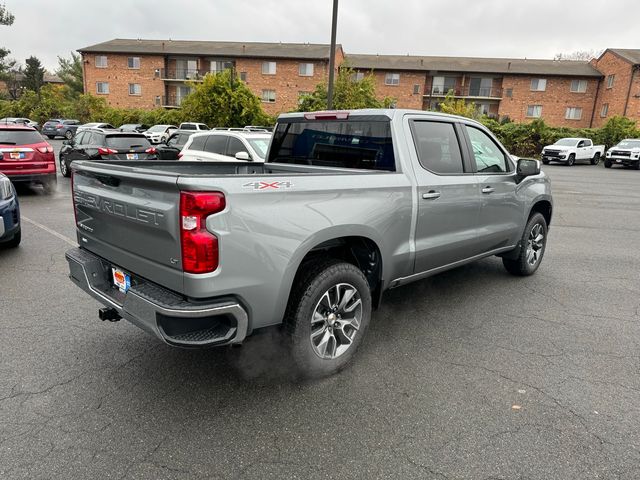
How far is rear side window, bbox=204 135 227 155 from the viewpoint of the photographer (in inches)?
436

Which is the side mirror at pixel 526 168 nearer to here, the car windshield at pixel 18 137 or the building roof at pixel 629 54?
the car windshield at pixel 18 137

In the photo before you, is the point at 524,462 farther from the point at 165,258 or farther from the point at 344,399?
the point at 165,258

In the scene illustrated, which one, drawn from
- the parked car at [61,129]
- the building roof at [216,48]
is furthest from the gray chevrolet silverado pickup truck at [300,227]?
the building roof at [216,48]

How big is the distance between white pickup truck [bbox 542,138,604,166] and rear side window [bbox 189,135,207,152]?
2437cm

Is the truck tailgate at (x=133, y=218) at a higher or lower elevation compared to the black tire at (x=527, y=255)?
higher

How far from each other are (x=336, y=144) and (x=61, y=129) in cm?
4066

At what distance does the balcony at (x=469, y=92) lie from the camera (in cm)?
4716

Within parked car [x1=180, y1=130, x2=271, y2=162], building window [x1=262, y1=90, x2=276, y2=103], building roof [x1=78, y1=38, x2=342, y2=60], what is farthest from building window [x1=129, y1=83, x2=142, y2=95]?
parked car [x1=180, y1=130, x2=271, y2=162]

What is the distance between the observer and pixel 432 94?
159ft

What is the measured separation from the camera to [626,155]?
26141 mm

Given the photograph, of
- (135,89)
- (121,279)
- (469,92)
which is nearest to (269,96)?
(135,89)

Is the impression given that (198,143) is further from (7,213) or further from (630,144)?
(630,144)

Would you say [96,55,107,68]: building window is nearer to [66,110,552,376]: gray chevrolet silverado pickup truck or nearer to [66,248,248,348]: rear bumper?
[66,110,552,376]: gray chevrolet silverado pickup truck

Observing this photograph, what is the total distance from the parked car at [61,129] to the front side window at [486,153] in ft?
129
